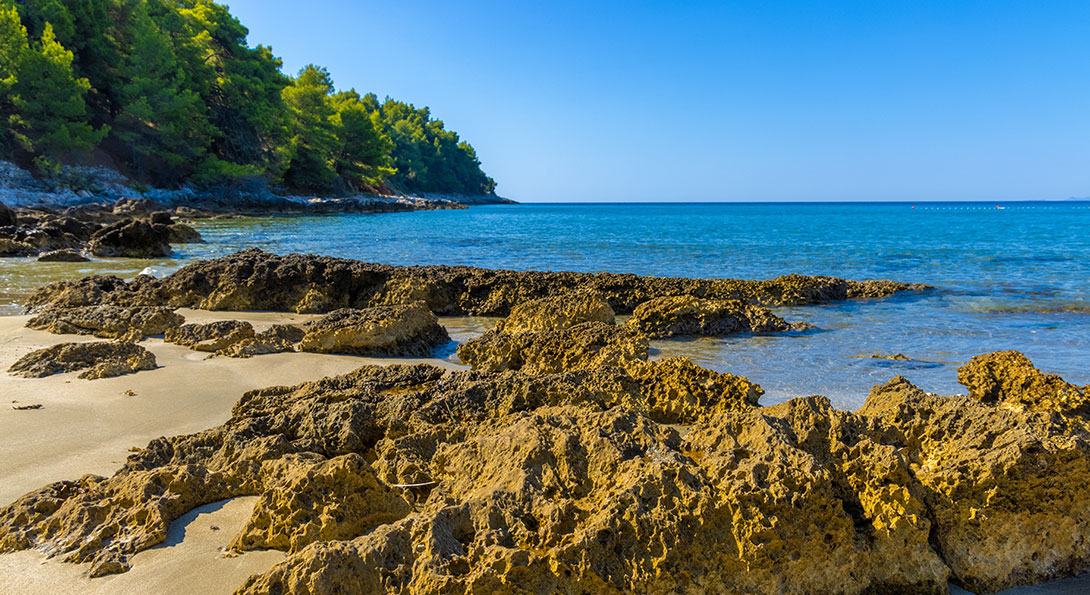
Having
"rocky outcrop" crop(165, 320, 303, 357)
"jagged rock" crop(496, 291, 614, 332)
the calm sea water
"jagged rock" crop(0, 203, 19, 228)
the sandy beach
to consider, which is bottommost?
the calm sea water

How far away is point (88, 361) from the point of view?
4.60 meters

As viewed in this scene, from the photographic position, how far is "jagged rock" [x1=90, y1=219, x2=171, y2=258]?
45.4 ft

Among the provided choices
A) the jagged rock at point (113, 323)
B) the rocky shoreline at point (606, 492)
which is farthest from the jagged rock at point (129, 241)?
the rocky shoreline at point (606, 492)

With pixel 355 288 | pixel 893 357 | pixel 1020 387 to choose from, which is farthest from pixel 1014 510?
pixel 355 288

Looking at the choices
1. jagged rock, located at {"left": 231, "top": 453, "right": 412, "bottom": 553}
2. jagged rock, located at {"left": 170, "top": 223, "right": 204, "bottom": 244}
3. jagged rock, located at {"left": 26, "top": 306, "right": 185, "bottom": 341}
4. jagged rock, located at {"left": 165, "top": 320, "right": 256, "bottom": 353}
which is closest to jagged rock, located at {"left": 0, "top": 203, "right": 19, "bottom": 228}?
jagged rock, located at {"left": 170, "top": 223, "right": 204, "bottom": 244}

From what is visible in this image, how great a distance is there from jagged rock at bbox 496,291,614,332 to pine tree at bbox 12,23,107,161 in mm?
31406

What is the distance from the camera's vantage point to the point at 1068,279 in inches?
502

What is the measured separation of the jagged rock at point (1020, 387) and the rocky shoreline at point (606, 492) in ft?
0.06

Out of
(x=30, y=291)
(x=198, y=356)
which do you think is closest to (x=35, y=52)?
(x=30, y=291)

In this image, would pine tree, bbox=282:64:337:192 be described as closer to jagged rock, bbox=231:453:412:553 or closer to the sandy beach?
the sandy beach

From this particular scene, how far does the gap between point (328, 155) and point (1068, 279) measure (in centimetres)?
5469

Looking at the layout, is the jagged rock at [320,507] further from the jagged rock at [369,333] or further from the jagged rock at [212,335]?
the jagged rock at [212,335]

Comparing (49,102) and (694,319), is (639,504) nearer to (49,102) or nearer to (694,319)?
(694,319)

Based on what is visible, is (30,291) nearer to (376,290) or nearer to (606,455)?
(376,290)
